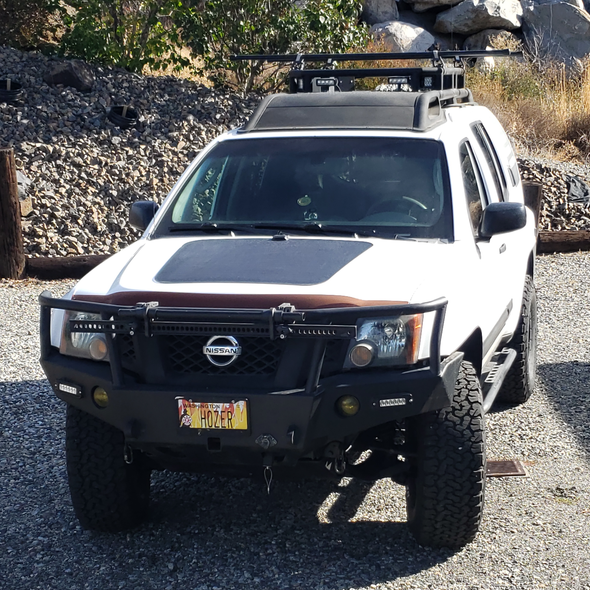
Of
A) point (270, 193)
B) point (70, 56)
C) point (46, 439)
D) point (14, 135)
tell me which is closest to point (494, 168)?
point (270, 193)

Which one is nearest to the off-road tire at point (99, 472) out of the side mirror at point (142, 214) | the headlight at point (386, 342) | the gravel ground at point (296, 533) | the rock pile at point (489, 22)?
the gravel ground at point (296, 533)

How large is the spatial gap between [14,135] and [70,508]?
878 centimetres

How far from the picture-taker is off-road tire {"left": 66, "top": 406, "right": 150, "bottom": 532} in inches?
166

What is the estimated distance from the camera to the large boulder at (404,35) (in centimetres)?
2136

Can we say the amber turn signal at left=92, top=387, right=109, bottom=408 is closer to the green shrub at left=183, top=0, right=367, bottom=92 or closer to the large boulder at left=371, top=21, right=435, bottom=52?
the green shrub at left=183, top=0, right=367, bottom=92

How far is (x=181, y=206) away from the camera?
5113mm

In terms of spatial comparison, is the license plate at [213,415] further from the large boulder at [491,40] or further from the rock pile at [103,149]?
the large boulder at [491,40]

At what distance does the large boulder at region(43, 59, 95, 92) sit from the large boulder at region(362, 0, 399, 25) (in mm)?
10611

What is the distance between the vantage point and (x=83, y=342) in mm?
4008

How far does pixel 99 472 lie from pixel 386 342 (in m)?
1.47

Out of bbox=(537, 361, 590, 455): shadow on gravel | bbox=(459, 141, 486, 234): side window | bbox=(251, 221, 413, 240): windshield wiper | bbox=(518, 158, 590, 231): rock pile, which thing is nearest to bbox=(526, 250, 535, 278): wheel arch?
bbox=(537, 361, 590, 455): shadow on gravel

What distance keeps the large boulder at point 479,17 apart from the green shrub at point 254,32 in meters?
7.79

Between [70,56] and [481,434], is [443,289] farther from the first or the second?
[70,56]

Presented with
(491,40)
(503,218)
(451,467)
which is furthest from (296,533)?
(491,40)
